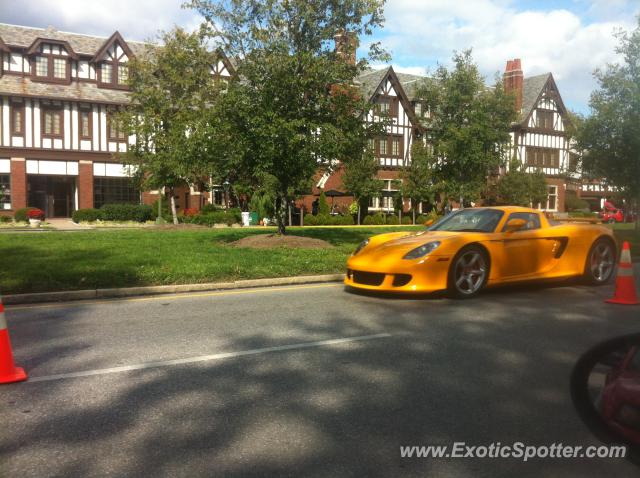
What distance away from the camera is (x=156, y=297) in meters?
8.85

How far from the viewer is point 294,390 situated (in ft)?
14.2

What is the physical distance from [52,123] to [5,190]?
5042mm

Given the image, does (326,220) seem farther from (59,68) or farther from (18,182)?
(59,68)

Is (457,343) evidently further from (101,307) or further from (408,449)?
(101,307)

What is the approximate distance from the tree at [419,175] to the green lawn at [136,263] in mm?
19693

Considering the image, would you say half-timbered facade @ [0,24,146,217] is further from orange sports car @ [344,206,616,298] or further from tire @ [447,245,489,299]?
tire @ [447,245,489,299]

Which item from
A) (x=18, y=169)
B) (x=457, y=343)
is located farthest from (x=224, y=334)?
(x=18, y=169)

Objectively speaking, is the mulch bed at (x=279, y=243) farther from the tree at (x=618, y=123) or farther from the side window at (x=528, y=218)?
the tree at (x=618, y=123)

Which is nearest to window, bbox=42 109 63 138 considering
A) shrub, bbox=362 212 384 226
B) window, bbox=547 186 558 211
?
shrub, bbox=362 212 384 226

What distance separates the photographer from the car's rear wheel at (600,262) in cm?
948

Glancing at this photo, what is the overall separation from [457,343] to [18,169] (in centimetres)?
3675

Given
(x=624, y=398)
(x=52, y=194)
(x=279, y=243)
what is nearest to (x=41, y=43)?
(x=52, y=194)

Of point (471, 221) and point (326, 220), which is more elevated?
point (471, 221)

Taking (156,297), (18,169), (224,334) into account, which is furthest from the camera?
(18,169)
